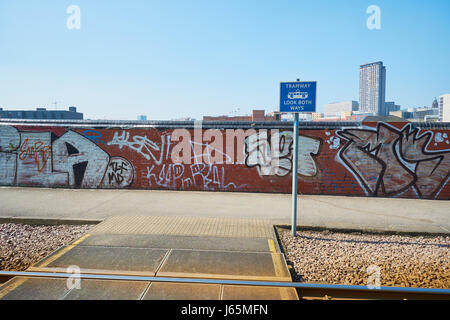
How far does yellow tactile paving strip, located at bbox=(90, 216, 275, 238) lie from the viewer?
5711 millimetres

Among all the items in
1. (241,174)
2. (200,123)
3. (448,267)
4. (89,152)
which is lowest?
(448,267)

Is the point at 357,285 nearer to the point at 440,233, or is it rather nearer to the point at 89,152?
the point at 440,233

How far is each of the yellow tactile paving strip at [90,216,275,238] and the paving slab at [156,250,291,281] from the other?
3.22 feet

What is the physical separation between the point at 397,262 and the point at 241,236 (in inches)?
108

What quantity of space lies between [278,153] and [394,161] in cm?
383

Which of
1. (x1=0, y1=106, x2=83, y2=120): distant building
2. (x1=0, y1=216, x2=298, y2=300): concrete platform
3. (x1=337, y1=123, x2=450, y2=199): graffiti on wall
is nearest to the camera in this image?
(x1=0, y1=216, x2=298, y2=300): concrete platform

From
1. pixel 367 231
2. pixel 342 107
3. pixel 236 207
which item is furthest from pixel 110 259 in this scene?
pixel 342 107

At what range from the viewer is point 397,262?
4641 millimetres

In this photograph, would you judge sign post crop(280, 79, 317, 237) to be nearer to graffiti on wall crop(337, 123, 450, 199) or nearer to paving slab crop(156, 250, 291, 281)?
paving slab crop(156, 250, 291, 281)

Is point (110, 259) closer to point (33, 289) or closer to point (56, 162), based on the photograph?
point (33, 289)

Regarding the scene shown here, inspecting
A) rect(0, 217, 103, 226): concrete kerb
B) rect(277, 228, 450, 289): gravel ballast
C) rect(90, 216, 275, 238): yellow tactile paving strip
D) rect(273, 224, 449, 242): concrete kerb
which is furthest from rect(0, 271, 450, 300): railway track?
rect(0, 217, 103, 226): concrete kerb

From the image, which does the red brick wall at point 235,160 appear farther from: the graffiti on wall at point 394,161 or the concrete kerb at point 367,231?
the concrete kerb at point 367,231

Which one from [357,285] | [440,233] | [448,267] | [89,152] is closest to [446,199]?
[440,233]
